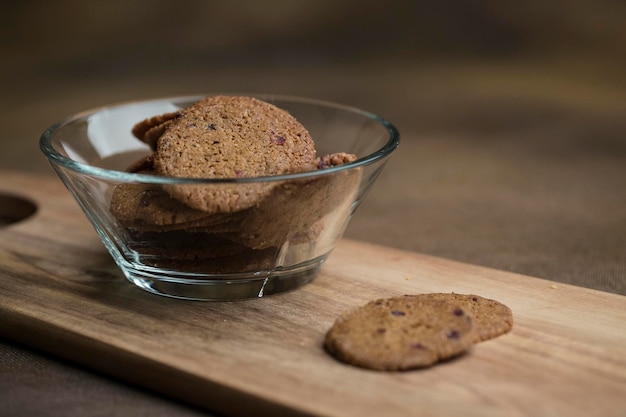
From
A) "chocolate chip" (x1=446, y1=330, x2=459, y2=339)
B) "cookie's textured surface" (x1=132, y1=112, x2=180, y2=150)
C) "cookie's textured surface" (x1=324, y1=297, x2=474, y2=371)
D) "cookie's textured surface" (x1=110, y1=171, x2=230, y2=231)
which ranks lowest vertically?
"cookie's textured surface" (x1=324, y1=297, x2=474, y2=371)

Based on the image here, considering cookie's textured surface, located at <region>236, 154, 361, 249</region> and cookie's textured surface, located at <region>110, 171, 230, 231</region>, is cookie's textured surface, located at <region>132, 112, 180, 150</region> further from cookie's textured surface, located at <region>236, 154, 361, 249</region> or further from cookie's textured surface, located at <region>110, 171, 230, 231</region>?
cookie's textured surface, located at <region>236, 154, 361, 249</region>

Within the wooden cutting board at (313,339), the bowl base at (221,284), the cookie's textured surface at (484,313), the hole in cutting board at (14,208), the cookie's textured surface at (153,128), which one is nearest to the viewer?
the wooden cutting board at (313,339)

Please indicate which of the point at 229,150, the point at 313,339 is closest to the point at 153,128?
the point at 229,150

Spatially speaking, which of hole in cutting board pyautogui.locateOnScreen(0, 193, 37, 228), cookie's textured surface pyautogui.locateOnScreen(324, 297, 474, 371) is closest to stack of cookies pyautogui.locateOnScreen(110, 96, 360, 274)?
cookie's textured surface pyautogui.locateOnScreen(324, 297, 474, 371)

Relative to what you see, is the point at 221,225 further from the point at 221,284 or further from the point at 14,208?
the point at 14,208

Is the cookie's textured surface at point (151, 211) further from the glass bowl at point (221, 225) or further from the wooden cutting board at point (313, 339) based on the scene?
the wooden cutting board at point (313, 339)

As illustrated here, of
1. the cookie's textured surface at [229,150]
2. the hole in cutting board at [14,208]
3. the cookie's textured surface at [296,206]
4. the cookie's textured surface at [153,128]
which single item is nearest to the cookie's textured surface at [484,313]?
the cookie's textured surface at [296,206]
